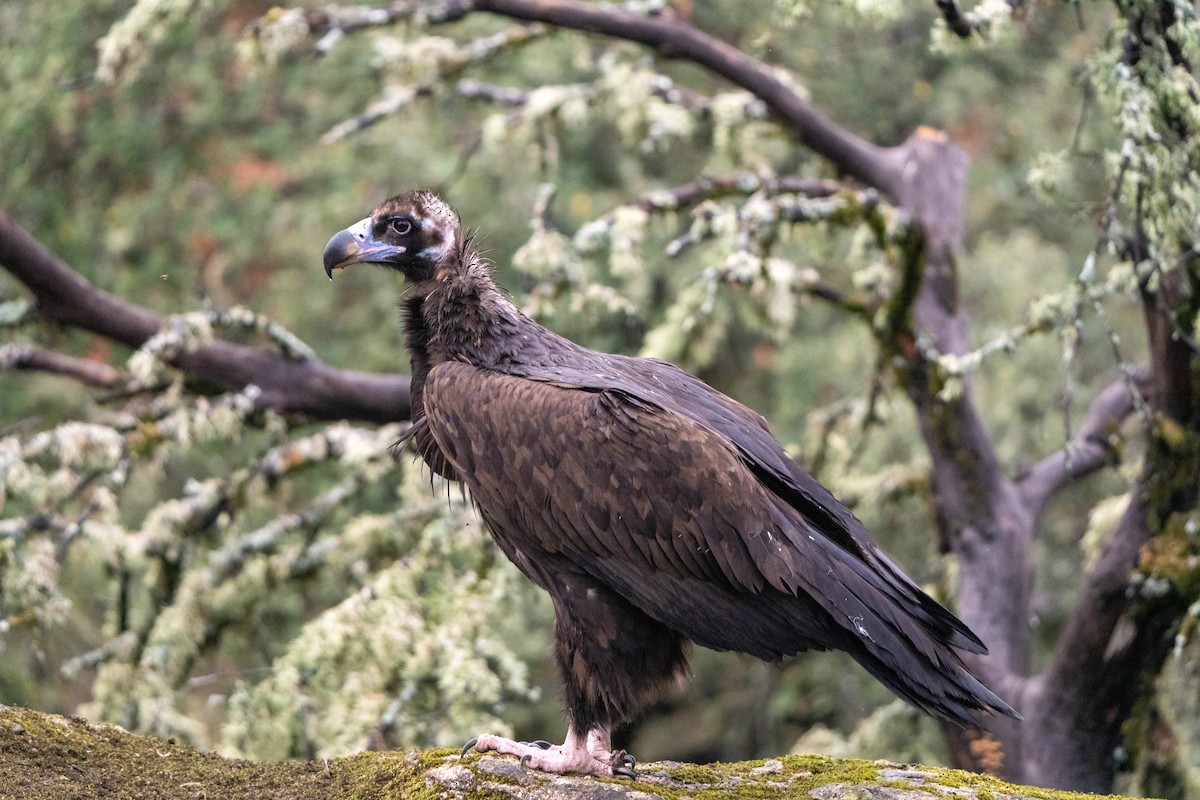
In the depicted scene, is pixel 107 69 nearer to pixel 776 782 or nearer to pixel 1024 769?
pixel 776 782

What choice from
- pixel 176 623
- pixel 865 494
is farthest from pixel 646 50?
pixel 176 623

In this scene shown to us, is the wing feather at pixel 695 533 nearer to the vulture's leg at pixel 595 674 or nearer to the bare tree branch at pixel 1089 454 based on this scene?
the vulture's leg at pixel 595 674

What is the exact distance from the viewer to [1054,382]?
10.2 m

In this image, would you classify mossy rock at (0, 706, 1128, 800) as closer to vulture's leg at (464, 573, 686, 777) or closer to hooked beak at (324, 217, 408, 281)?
vulture's leg at (464, 573, 686, 777)

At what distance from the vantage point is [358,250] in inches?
191

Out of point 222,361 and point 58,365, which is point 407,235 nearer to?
point 222,361

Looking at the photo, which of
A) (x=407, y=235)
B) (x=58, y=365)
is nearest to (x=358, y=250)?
(x=407, y=235)

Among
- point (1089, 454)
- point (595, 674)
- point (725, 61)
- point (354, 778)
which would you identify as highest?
point (725, 61)

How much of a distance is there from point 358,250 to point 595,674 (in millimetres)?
1651

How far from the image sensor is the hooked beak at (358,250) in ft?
15.7

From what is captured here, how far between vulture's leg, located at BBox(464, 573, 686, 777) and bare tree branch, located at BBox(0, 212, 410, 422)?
291cm

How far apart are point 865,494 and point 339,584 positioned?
3.84 m

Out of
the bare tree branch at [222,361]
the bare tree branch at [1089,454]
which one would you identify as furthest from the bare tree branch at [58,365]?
the bare tree branch at [1089,454]

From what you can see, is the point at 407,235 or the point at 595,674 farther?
the point at 407,235
